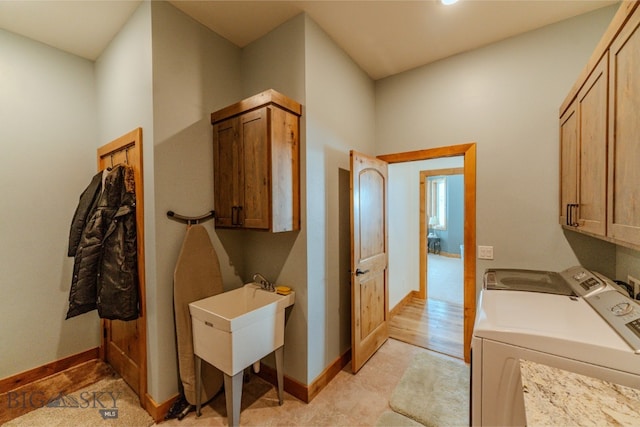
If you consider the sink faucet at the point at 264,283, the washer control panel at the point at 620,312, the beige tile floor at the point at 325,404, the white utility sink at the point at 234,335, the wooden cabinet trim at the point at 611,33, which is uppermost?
the wooden cabinet trim at the point at 611,33

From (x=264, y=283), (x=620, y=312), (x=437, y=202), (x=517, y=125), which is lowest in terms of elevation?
(x=264, y=283)

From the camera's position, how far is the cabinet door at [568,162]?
1602mm

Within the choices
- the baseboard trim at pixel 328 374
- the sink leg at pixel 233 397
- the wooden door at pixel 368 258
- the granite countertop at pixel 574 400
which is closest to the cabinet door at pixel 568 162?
the granite countertop at pixel 574 400

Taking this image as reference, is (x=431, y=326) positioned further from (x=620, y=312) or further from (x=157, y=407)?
(x=157, y=407)

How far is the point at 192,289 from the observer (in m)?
1.87

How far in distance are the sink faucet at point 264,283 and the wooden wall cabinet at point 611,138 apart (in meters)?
1.99

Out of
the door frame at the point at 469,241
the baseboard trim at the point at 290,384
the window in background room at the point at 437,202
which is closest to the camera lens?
the baseboard trim at the point at 290,384

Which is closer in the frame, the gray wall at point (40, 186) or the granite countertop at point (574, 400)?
the granite countertop at point (574, 400)

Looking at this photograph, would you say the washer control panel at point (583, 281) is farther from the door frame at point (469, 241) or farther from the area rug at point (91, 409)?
the area rug at point (91, 409)

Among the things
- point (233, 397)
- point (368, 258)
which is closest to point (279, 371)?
point (233, 397)

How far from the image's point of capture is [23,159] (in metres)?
2.10

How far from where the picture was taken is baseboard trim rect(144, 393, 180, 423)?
1719 millimetres

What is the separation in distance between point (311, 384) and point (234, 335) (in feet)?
2.82

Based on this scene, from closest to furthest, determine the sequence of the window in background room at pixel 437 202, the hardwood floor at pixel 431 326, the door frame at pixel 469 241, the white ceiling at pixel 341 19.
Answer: the white ceiling at pixel 341 19 < the door frame at pixel 469 241 < the hardwood floor at pixel 431 326 < the window in background room at pixel 437 202
